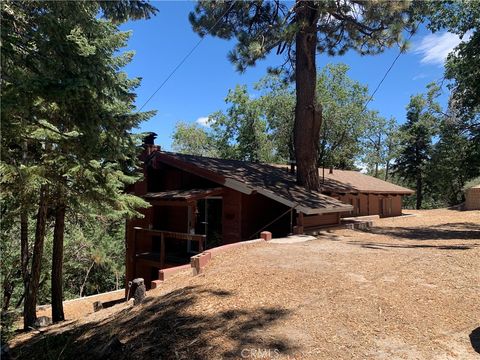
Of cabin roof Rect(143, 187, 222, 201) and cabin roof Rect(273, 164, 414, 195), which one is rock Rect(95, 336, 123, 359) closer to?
cabin roof Rect(143, 187, 222, 201)

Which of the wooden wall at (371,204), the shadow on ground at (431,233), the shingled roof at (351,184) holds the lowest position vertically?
the shadow on ground at (431,233)

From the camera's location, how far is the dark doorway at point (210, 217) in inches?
625

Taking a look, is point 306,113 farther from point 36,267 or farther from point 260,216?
point 36,267

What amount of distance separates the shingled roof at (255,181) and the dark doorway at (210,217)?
1431mm

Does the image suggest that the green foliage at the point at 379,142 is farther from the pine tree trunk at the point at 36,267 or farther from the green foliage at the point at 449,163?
the pine tree trunk at the point at 36,267

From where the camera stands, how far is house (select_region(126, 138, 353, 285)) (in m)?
14.3

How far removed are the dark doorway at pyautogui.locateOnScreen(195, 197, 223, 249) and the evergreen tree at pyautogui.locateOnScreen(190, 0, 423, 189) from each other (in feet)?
13.8

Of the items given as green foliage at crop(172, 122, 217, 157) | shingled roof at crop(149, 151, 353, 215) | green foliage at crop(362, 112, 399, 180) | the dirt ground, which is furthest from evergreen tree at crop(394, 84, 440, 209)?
the dirt ground

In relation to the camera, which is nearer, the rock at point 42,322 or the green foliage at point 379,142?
the rock at point 42,322

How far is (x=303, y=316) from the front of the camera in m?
5.20

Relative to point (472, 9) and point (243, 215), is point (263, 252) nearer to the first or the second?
point (243, 215)

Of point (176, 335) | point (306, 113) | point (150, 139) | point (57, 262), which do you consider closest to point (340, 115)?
point (306, 113)

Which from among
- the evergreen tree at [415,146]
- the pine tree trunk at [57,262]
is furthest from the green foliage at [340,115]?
the pine tree trunk at [57,262]

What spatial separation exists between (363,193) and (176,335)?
21473 mm
